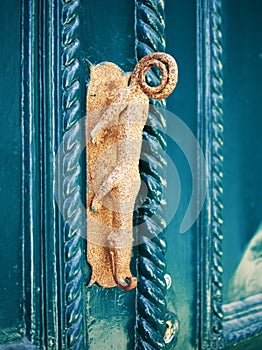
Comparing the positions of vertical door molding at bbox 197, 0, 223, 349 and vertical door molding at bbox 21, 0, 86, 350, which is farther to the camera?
vertical door molding at bbox 197, 0, 223, 349

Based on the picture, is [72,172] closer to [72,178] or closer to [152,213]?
[72,178]

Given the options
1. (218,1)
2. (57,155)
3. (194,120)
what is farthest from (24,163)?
(218,1)

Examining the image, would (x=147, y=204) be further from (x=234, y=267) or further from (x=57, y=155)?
(x=234, y=267)

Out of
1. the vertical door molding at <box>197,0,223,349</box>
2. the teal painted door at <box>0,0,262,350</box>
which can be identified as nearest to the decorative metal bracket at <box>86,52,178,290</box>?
the teal painted door at <box>0,0,262,350</box>

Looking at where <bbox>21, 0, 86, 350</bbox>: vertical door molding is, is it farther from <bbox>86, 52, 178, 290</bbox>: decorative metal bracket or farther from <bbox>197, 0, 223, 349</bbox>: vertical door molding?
<bbox>197, 0, 223, 349</bbox>: vertical door molding

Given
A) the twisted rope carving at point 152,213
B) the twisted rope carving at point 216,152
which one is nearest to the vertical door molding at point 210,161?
the twisted rope carving at point 216,152

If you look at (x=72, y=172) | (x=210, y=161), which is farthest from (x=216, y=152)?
(x=72, y=172)

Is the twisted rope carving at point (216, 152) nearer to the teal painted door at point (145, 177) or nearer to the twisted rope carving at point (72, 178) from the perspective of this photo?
the teal painted door at point (145, 177)
